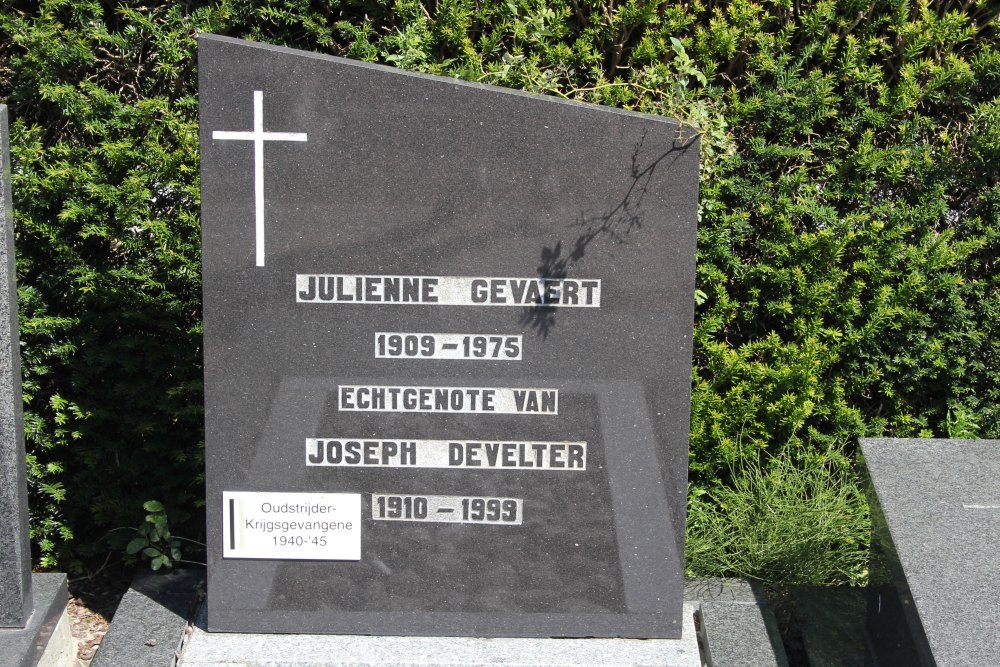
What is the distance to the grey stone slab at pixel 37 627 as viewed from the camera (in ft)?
10.5

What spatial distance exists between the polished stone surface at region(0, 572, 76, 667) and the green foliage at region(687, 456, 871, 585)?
2252mm

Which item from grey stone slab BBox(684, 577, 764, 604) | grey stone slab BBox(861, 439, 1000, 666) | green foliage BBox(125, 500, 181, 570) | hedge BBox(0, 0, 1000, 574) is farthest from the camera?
hedge BBox(0, 0, 1000, 574)

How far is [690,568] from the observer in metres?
3.86

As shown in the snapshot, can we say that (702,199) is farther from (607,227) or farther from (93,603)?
(93,603)

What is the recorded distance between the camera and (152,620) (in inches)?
132

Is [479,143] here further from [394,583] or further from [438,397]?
[394,583]

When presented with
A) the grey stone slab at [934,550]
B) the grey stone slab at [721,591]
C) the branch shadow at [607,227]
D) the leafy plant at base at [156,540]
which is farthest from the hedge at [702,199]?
the branch shadow at [607,227]

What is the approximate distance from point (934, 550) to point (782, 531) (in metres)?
1.03

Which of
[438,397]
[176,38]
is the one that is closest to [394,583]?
[438,397]

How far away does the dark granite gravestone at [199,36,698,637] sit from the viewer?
3.02 metres

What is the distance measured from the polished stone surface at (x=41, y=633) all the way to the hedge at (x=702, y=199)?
657 millimetres

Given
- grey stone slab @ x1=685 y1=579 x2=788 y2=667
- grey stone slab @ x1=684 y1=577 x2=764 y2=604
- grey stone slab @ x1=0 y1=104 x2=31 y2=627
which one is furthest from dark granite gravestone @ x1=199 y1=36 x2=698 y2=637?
grey stone slab @ x1=0 y1=104 x2=31 y2=627

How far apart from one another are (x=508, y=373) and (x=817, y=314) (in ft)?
5.55

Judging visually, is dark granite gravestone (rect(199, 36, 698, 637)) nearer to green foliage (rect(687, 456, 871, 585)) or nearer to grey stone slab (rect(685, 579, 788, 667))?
grey stone slab (rect(685, 579, 788, 667))
